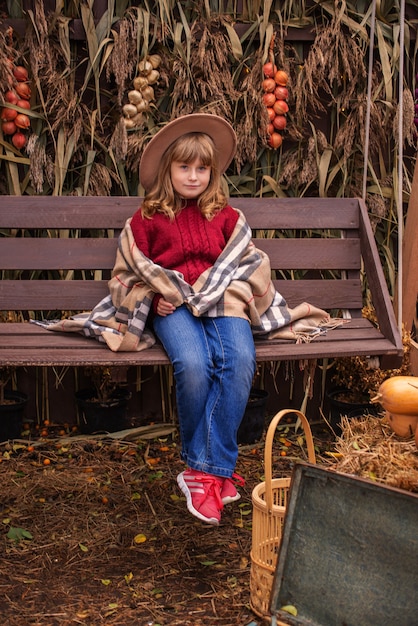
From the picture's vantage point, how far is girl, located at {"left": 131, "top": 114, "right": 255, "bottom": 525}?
2.79m

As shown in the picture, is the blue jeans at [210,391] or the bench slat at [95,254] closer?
the blue jeans at [210,391]

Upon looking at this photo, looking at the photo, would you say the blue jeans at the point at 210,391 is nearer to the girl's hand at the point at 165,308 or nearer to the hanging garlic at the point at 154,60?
the girl's hand at the point at 165,308

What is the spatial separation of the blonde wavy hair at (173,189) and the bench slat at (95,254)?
424 millimetres

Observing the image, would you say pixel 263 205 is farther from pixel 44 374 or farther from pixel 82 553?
pixel 82 553

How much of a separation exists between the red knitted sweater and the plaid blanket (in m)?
0.04

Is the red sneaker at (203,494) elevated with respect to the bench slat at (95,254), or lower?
lower

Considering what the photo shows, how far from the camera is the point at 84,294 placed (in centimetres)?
352

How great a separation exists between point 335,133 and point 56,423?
203 cm

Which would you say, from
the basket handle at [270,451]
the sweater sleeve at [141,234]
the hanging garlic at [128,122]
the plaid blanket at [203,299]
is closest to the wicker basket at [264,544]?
the basket handle at [270,451]

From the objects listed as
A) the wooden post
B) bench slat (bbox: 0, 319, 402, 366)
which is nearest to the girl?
bench slat (bbox: 0, 319, 402, 366)

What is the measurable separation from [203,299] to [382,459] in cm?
115

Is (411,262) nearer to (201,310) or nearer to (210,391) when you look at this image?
(201,310)

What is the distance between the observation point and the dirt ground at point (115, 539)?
2.51 m

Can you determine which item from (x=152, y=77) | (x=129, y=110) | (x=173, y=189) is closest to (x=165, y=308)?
(x=173, y=189)
